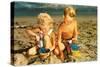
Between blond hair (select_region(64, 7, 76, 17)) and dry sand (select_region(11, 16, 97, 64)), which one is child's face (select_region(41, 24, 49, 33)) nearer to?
dry sand (select_region(11, 16, 97, 64))

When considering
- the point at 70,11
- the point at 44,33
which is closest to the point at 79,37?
the point at 70,11

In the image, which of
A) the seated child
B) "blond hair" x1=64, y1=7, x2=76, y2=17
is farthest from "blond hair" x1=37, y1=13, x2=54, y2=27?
"blond hair" x1=64, y1=7, x2=76, y2=17

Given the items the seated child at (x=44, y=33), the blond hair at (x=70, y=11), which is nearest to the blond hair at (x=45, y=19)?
the seated child at (x=44, y=33)

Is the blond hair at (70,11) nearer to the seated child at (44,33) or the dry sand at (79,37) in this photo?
the dry sand at (79,37)

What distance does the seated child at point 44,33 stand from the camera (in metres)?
1.94

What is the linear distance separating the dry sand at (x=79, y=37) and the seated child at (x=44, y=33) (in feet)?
0.17

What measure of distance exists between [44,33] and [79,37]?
38 cm

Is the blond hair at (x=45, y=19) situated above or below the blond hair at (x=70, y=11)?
below

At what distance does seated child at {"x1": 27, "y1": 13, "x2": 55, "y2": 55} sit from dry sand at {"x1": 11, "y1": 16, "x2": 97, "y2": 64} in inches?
2.0

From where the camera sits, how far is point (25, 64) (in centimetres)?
187

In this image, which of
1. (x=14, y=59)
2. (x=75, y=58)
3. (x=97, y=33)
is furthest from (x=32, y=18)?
(x=97, y=33)
